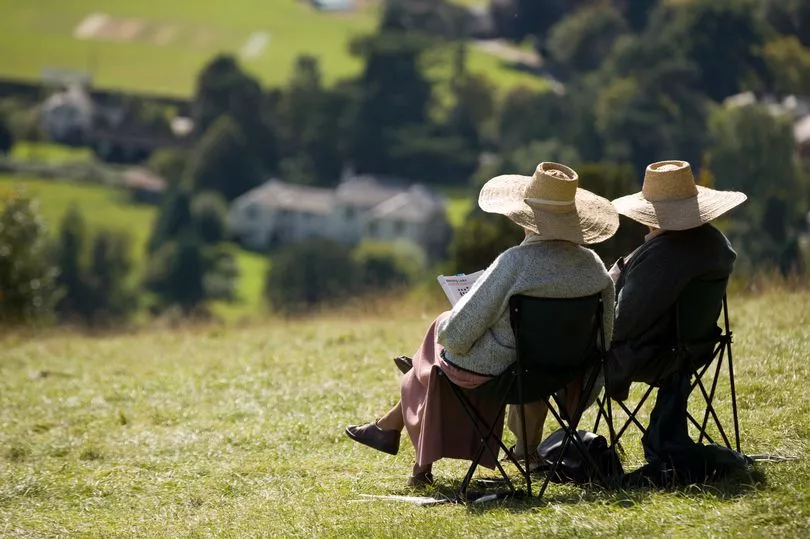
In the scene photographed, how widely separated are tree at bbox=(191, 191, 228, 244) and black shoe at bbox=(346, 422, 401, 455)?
92731mm

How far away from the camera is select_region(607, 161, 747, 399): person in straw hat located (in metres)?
5.91

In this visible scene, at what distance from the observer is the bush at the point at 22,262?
85.3 feet

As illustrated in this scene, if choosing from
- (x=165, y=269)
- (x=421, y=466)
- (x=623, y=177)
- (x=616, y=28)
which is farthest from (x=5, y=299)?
(x=616, y=28)

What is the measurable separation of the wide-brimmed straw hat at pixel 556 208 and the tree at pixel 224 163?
108 metres

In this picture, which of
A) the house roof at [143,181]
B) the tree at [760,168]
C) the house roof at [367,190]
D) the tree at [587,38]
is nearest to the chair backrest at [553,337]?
the tree at [760,168]

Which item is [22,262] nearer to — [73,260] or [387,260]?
[73,260]

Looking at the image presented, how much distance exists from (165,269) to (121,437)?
278 ft

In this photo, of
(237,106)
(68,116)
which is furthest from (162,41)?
(237,106)

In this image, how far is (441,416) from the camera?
19.5ft

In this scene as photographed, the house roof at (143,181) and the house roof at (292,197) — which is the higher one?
the house roof at (143,181)

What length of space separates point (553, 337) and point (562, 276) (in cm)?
27

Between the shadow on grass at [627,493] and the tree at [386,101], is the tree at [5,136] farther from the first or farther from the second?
the shadow on grass at [627,493]

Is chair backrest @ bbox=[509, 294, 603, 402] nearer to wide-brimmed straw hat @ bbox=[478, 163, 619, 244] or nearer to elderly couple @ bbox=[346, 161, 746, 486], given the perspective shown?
elderly couple @ bbox=[346, 161, 746, 486]

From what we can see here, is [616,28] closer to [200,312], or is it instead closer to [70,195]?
[70,195]
